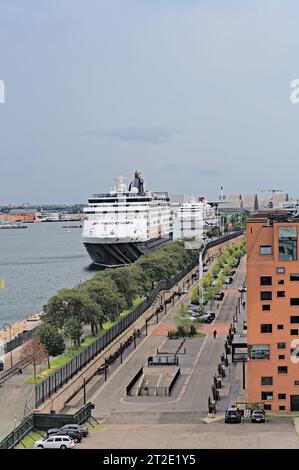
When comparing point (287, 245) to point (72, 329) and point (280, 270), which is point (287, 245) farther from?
point (72, 329)

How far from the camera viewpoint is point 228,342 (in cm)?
1534

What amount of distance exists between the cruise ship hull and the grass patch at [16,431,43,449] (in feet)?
92.1

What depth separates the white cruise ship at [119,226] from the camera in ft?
123

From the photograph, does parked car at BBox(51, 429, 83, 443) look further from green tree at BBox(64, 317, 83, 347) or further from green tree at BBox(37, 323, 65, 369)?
green tree at BBox(64, 317, 83, 347)

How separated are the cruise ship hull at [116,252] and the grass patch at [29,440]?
92.1 ft

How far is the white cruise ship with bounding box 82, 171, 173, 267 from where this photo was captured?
3759 cm

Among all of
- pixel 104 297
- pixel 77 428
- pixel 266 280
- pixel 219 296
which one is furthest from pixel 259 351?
pixel 219 296

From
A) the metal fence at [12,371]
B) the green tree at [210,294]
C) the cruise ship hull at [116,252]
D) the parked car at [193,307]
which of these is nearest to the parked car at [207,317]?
the parked car at [193,307]

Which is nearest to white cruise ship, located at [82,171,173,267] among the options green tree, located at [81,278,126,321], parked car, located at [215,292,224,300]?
parked car, located at [215,292,224,300]

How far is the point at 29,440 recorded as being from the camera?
881 centimetres

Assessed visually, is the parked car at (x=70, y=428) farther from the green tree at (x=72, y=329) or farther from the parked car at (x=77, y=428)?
the green tree at (x=72, y=329)

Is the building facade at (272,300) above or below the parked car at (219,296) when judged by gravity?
above
